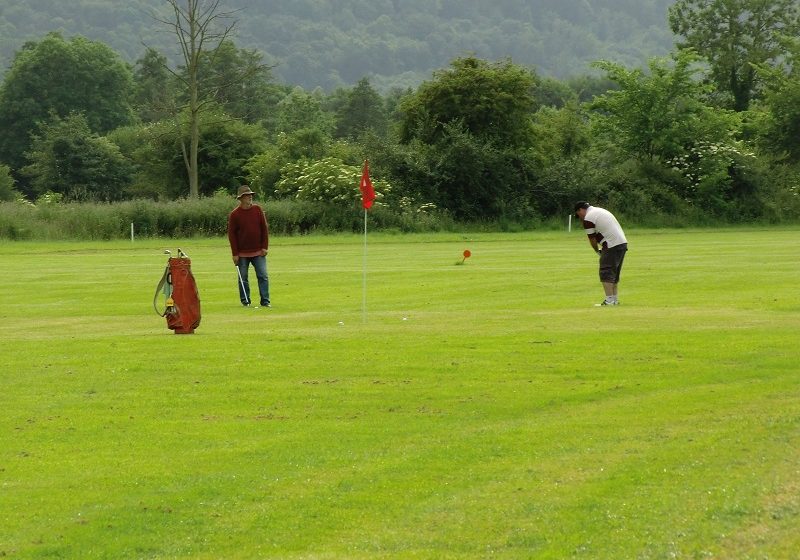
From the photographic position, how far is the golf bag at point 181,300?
20453 millimetres

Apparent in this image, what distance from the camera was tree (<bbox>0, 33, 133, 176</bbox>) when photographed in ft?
463

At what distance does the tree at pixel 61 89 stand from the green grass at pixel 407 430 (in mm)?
120145

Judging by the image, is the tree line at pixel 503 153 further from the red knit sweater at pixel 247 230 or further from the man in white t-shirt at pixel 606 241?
the man in white t-shirt at pixel 606 241

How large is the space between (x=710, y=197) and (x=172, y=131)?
33042 mm

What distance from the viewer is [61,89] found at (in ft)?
485

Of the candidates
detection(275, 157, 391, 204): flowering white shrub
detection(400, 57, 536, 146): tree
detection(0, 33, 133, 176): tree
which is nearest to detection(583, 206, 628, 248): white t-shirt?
detection(275, 157, 391, 204): flowering white shrub

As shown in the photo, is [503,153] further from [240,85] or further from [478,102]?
[240,85]

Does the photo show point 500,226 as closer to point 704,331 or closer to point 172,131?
point 172,131

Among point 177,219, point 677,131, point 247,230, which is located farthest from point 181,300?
point 677,131

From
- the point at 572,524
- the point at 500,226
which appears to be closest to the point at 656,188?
the point at 500,226

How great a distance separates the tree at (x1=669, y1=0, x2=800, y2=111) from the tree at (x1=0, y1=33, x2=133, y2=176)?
6433cm

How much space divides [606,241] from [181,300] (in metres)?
8.30

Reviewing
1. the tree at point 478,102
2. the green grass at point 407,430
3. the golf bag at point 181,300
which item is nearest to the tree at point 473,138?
the tree at point 478,102

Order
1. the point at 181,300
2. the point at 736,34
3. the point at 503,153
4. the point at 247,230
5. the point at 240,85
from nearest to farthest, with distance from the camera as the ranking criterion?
the point at 181,300 → the point at 247,230 → the point at 503,153 → the point at 736,34 → the point at 240,85
